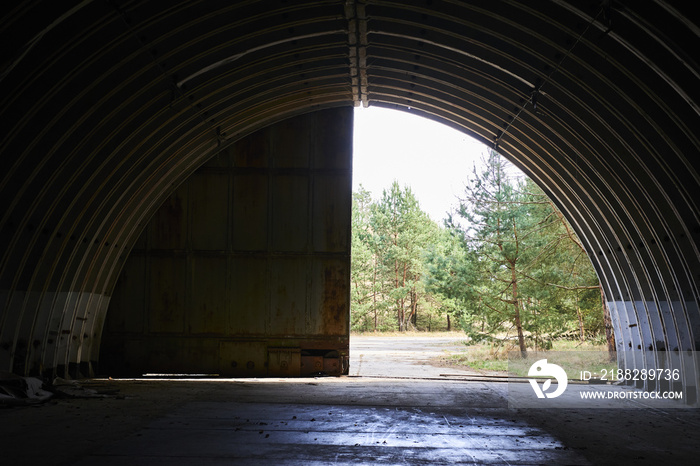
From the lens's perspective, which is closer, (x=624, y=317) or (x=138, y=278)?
(x=624, y=317)

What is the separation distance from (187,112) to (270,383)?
4.90m

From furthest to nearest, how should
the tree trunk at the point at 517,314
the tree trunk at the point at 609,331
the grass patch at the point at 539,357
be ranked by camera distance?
the tree trunk at the point at 517,314
the grass patch at the point at 539,357
the tree trunk at the point at 609,331

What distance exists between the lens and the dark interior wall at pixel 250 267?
39.5ft

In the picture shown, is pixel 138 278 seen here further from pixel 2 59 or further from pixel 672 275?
Answer: pixel 672 275

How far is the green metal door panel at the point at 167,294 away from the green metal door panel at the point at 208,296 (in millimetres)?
202

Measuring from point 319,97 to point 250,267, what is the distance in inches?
144

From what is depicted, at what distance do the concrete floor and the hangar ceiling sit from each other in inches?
79.3

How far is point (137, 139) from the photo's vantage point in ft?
31.4

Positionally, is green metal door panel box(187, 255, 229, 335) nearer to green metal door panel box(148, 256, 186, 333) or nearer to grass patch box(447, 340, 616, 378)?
green metal door panel box(148, 256, 186, 333)

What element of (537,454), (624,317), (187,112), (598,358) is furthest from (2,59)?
(598,358)

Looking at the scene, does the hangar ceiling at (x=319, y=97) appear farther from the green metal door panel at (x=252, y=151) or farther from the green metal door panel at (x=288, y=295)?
the green metal door panel at (x=288, y=295)

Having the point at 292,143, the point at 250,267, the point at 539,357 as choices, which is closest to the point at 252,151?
the point at 292,143

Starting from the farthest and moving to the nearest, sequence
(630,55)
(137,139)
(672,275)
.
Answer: (137,139), (672,275), (630,55)

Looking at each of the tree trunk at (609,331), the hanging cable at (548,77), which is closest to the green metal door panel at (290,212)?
the hanging cable at (548,77)
